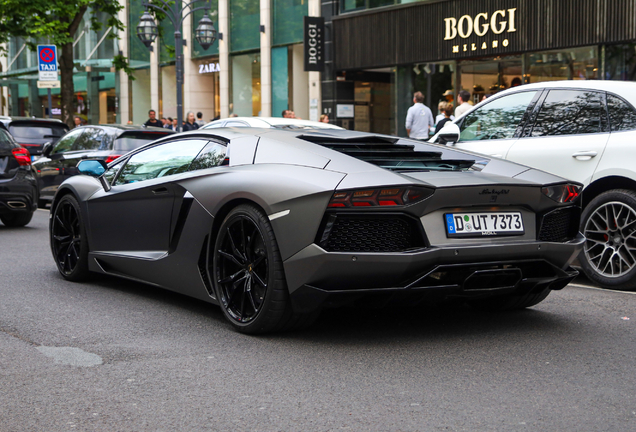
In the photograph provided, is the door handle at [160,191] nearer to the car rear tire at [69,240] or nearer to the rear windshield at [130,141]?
the car rear tire at [69,240]

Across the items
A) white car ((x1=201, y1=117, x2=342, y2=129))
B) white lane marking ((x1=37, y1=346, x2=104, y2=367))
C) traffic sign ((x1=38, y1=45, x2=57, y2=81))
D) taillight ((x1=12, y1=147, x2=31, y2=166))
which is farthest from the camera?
traffic sign ((x1=38, y1=45, x2=57, y2=81))

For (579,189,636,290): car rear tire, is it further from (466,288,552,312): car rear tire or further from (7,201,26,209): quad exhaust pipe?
(7,201,26,209): quad exhaust pipe

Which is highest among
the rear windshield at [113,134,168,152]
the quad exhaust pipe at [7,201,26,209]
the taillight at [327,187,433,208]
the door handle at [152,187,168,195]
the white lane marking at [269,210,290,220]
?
the rear windshield at [113,134,168,152]

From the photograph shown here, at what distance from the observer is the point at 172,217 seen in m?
5.46

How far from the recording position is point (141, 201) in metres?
5.85

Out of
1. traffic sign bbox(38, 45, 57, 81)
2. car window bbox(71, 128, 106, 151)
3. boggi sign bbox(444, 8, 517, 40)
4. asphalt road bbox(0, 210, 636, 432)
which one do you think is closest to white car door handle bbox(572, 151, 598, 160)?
asphalt road bbox(0, 210, 636, 432)

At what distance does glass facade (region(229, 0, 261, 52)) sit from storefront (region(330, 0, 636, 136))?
4.53m

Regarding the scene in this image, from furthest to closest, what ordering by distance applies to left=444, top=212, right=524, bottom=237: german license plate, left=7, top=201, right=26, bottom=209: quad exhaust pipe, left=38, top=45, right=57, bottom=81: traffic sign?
left=38, top=45, right=57, bottom=81: traffic sign < left=7, top=201, right=26, bottom=209: quad exhaust pipe < left=444, top=212, right=524, bottom=237: german license plate

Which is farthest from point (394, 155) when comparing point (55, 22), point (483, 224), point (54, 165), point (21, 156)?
point (55, 22)

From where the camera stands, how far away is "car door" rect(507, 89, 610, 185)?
22.0ft

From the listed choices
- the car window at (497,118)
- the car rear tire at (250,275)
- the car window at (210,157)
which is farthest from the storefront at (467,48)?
the car rear tire at (250,275)

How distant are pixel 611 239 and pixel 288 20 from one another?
69.8ft

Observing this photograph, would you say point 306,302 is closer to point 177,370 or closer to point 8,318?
point 177,370

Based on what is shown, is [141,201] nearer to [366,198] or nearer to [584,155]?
[366,198]
